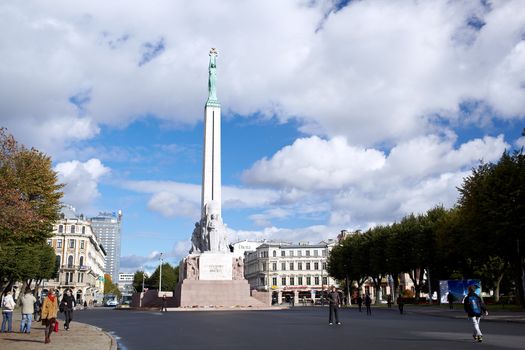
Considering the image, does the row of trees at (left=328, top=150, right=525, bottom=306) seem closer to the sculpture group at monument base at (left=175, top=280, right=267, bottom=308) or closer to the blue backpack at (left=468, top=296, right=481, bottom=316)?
the sculpture group at monument base at (left=175, top=280, right=267, bottom=308)

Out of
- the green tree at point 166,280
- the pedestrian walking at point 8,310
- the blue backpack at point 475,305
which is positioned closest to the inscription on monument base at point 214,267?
the pedestrian walking at point 8,310

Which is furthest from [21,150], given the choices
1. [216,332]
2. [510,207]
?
[510,207]

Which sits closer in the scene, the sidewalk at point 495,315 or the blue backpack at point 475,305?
the blue backpack at point 475,305

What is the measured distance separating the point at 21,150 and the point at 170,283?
325ft

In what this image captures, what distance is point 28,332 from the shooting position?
21.9m

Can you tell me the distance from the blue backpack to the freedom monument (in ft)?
119

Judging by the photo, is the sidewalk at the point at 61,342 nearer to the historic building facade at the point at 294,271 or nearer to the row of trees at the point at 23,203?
the row of trees at the point at 23,203

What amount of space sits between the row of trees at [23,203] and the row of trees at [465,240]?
32.8 m

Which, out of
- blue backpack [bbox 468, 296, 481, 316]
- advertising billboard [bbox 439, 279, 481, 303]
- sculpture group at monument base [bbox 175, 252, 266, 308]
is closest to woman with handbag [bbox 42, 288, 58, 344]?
blue backpack [bbox 468, 296, 481, 316]

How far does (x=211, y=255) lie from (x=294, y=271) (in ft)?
246

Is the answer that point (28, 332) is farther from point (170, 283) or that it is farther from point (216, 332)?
point (170, 283)

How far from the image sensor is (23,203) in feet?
98.1

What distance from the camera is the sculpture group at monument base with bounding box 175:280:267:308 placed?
Answer: 51.3 meters

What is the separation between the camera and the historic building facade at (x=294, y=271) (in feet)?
411
